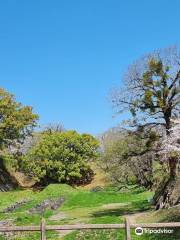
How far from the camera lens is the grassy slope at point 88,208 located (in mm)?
Answer: 23967

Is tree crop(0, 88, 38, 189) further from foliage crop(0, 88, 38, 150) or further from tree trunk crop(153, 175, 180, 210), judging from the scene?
tree trunk crop(153, 175, 180, 210)

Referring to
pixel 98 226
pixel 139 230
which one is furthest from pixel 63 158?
pixel 98 226

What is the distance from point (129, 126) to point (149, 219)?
24.3ft

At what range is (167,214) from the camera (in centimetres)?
2844

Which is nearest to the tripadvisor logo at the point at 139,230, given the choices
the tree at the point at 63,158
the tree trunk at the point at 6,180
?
the tree trunk at the point at 6,180

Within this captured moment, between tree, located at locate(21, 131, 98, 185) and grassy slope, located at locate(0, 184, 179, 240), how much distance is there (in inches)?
286

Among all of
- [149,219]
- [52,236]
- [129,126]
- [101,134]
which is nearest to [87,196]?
[129,126]

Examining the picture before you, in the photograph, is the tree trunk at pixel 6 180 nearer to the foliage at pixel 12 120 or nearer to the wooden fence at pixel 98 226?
the foliage at pixel 12 120

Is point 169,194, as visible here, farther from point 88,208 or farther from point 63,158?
point 63,158

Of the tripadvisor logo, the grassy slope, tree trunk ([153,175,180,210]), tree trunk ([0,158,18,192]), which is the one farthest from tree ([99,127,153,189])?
the tripadvisor logo

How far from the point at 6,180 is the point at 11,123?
29.6 feet

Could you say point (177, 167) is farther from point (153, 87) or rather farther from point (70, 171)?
point (70, 171)

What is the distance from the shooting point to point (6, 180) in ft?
244

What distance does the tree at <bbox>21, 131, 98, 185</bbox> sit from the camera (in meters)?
78.6
